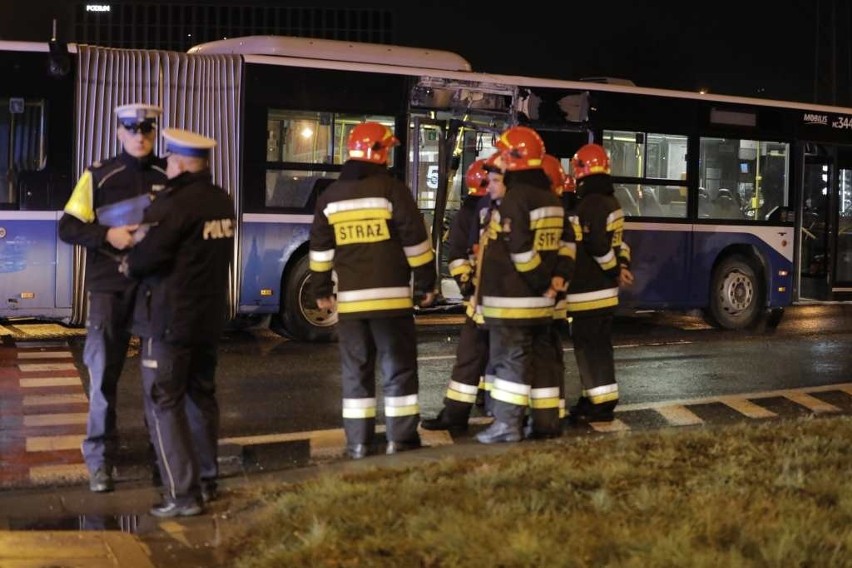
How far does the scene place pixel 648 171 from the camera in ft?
52.5

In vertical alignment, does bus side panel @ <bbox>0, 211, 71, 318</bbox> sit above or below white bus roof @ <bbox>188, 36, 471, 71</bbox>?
below

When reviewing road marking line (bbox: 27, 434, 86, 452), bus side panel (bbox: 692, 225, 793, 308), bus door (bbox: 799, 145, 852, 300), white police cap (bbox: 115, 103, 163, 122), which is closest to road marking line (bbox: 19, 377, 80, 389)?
road marking line (bbox: 27, 434, 86, 452)

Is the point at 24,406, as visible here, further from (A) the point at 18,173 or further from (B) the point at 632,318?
(B) the point at 632,318

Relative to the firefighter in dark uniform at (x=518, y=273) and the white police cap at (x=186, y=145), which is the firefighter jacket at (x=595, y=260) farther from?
the white police cap at (x=186, y=145)

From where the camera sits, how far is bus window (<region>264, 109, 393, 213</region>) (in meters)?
13.8

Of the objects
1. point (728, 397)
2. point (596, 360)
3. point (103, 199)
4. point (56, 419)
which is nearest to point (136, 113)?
point (103, 199)

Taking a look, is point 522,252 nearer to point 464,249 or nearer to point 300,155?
point 464,249

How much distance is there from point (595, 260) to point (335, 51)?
19.3 feet

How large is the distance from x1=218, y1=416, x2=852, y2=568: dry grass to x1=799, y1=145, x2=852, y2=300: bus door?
1031 cm

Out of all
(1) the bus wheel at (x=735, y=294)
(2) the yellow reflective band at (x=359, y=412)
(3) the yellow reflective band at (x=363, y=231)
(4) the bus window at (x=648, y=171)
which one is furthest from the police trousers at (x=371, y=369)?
(1) the bus wheel at (x=735, y=294)

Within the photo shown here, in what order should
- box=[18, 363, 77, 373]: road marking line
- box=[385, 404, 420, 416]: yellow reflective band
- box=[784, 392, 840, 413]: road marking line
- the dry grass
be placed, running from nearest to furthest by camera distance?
1. the dry grass
2. box=[385, 404, 420, 416]: yellow reflective band
3. box=[784, 392, 840, 413]: road marking line
4. box=[18, 363, 77, 373]: road marking line

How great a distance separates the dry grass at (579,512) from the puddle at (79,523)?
669 mm

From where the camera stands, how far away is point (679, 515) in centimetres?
599

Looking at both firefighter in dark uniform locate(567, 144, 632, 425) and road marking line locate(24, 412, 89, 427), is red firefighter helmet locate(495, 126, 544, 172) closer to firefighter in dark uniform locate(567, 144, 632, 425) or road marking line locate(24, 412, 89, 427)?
firefighter in dark uniform locate(567, 144, 632, 425)
